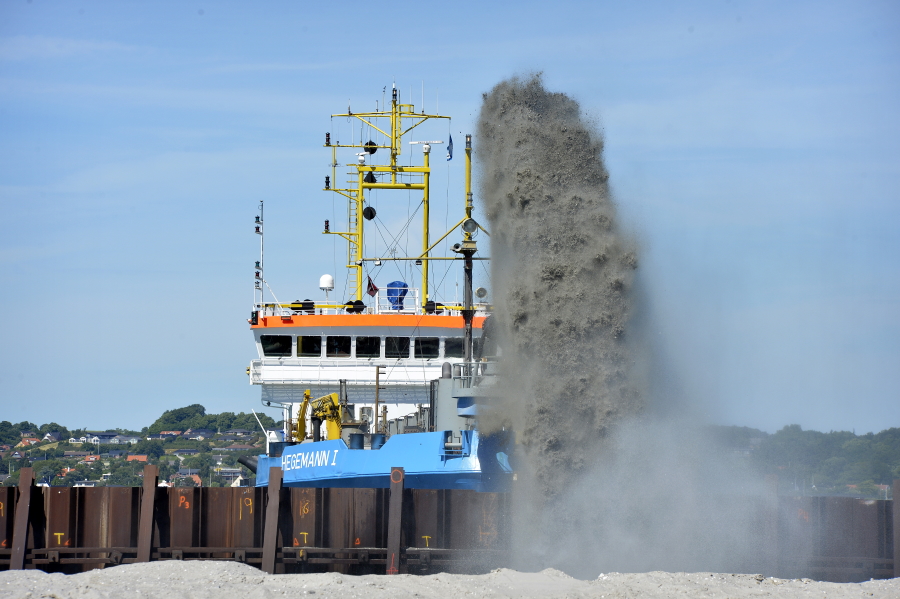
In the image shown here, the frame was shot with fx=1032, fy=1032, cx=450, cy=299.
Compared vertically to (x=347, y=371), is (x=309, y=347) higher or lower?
higher

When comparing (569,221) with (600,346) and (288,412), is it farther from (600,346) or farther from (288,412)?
(288,412)

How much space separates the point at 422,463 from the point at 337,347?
9.33 m

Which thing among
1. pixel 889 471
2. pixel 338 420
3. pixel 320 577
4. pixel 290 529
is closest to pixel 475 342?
pixel 338 420

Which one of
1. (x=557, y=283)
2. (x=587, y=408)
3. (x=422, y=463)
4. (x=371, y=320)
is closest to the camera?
(x=587, y=408)

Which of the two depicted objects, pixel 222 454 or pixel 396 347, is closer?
pixel 396 347

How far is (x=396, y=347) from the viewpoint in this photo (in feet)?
89.4

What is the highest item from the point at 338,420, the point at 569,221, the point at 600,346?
the point at 569,221

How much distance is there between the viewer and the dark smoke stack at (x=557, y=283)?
47.2 feet

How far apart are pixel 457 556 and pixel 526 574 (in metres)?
1.42

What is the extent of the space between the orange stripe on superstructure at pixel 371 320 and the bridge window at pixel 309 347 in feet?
1.62

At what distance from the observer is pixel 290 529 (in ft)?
49.7

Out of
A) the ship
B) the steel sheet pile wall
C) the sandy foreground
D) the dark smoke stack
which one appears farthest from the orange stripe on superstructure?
the sandy foreground

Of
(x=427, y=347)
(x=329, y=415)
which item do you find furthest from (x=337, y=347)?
(x=329, y=415)

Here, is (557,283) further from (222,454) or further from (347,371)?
(222,454)
